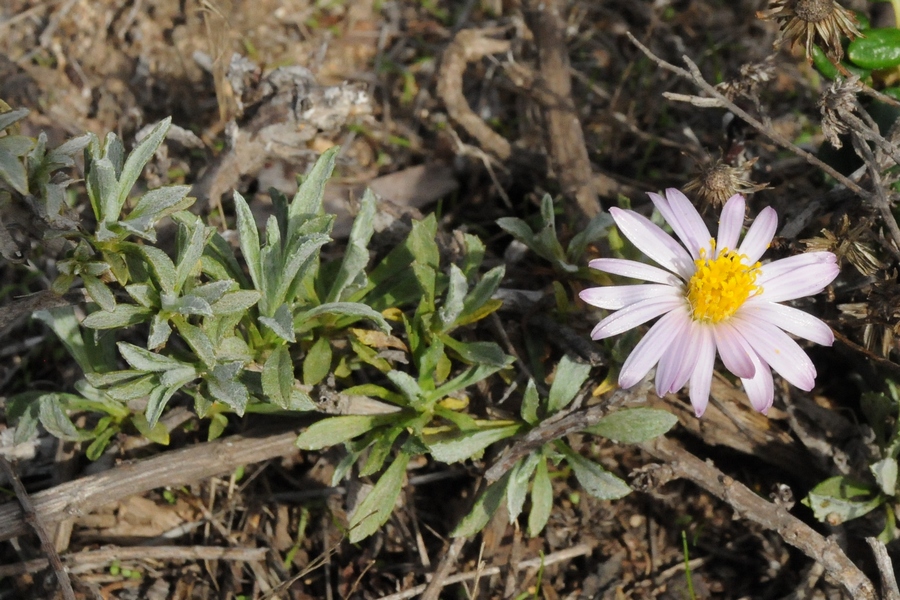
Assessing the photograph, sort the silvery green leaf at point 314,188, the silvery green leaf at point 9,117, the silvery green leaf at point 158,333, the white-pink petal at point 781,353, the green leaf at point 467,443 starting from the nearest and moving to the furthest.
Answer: the silvery green leaf at point 9,117, the silvery green leaf at point 158,333, the white-pink petal at point 781,353, the green leaf at point 467,443, the silvery green leaf at point 314,188

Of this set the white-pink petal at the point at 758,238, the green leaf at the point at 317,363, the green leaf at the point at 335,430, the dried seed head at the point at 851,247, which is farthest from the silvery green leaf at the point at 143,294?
the dried seed head at the point at 851,247

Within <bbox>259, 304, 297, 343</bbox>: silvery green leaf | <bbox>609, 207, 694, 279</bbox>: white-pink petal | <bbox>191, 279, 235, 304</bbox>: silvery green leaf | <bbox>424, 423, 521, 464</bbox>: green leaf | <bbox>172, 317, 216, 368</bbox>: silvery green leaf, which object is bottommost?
<bbox>424, 423, 521, 464</bbox>: green leaf

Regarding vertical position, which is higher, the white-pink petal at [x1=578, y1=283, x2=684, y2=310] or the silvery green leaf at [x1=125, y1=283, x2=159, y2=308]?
the white-pink petal at [x1=578, y1=283, x2=684, y2=310]

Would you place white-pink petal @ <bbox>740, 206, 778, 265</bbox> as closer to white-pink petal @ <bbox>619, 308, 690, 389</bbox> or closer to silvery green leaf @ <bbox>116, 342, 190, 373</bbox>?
white-pink petal @ <bbox>619, 308, 690, 389</bbox>

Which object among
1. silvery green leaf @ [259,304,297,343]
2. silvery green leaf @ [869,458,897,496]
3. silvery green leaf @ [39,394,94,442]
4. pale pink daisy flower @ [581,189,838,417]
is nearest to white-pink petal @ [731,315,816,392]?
pale pink daisy flower @ [581,189,838,417]

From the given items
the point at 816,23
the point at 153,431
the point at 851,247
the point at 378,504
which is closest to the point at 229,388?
the point at 153,431

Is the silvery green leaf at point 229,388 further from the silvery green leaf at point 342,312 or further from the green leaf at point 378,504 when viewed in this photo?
the green leaf at point 378,504
